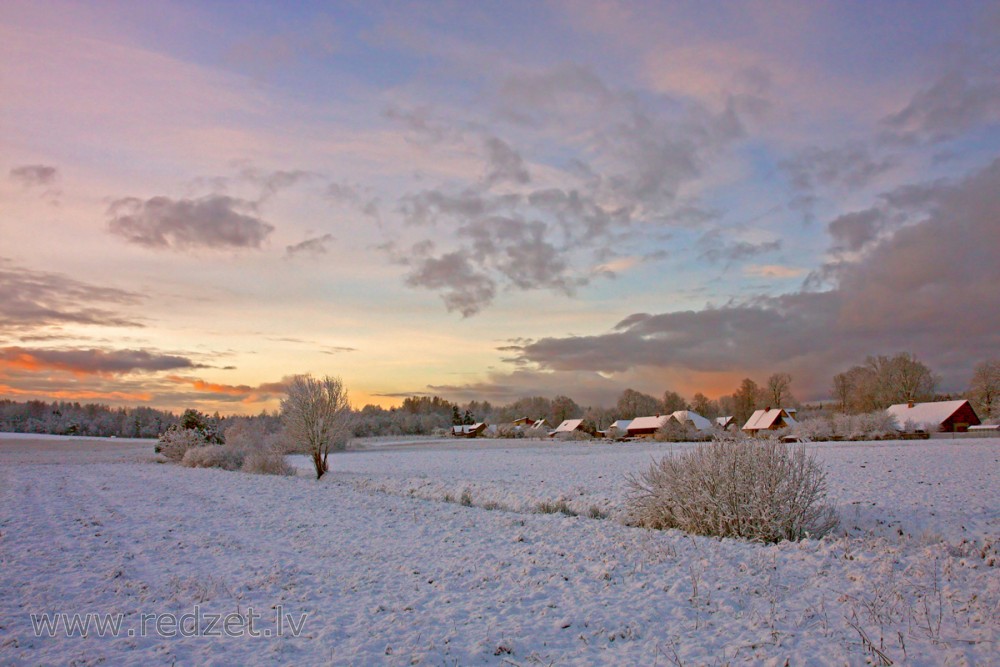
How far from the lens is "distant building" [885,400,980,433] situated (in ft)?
226

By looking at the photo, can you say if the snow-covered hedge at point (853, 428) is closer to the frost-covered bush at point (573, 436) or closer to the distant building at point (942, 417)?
the distant building at point (942, 417)

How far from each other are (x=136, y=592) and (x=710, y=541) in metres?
12.0

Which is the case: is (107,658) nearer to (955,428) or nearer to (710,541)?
(710,541)

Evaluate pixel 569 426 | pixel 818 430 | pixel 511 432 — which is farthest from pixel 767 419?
pixel 511 432

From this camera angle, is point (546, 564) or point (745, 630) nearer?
point (745, 630)

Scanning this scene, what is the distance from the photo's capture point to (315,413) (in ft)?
123

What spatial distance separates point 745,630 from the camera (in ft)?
25.2

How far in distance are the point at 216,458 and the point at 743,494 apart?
140ft

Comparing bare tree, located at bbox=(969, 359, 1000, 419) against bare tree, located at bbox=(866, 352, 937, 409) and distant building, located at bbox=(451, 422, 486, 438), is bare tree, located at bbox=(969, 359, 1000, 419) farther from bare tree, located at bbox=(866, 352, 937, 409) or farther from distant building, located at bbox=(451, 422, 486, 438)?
distant building, located at bbox=(451, 422, 486, 438)

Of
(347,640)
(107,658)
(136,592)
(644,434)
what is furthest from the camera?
(644,434)

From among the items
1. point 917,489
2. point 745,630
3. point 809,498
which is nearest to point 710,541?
point 809,498

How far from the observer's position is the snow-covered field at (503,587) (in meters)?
7.20

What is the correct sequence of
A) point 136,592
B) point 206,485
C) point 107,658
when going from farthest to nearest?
point 206,485, point 136,592, point 107,658

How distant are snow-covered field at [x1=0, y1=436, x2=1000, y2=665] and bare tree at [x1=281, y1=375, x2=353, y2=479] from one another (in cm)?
1786
